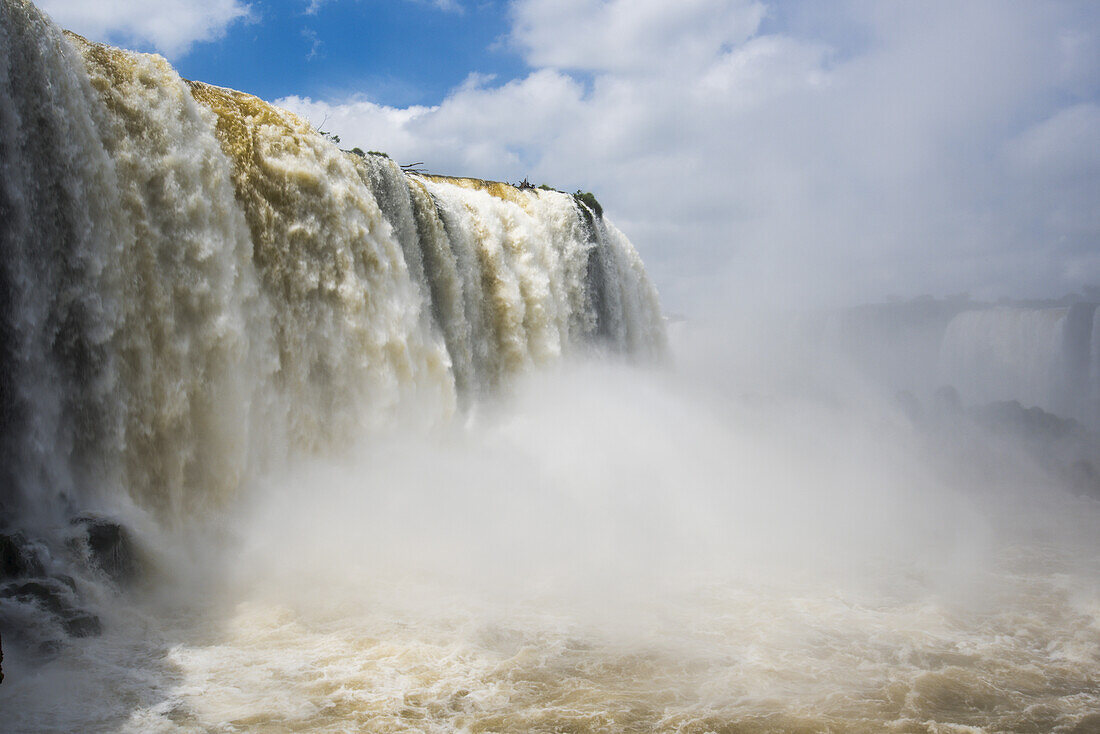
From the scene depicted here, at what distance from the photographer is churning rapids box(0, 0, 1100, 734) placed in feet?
19.7

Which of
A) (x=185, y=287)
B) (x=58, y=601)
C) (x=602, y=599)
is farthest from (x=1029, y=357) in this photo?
(x=58, y=601)

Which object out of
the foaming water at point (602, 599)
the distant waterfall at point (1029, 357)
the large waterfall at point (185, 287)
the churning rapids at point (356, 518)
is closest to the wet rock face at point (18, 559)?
the churning rapids at point (356, 518)

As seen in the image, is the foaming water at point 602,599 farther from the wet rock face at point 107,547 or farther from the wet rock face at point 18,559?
the wet rock face at point 18,559

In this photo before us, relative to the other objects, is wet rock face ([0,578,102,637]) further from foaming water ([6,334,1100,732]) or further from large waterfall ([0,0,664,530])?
large waterfall ([0,0,664,530])

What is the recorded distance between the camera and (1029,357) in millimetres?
33281

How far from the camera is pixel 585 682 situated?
6.26 m

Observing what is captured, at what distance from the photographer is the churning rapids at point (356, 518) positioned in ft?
19.7

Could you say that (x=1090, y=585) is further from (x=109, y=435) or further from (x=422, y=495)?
(x=109, y=435)

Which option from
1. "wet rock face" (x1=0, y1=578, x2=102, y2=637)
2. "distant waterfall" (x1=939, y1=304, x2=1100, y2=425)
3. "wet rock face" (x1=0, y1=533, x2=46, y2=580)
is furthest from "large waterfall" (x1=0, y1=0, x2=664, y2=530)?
"distant waterfall" (x1=939, y1=304, x2=1100, y2=425)

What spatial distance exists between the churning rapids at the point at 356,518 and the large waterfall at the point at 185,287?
0.03 m

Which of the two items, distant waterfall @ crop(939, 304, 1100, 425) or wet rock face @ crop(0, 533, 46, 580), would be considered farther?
distant waterfall @ crop(939, 304, 1100, 425)

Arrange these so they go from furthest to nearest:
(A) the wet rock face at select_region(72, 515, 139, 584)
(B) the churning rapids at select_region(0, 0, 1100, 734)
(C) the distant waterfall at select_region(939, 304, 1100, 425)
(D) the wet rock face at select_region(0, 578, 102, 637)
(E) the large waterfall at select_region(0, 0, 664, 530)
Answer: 1. (C) the distant waterfall at select_region(939, 304, 1100, 425)
2. (E) the large waterfall at select_region(0, 0, 664, 530)
3. (A) the wet rock face at select_region(72, 515, 139, 584)
4. (D) the wet rock face at select_region(0, 578, 102, 637)
5. (B) the churning rapids at select_region(0, 0, 1100, 734)

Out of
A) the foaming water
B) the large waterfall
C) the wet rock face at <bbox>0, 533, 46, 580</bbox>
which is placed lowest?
the foaming water

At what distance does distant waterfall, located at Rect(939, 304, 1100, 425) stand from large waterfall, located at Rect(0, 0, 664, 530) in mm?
28920
